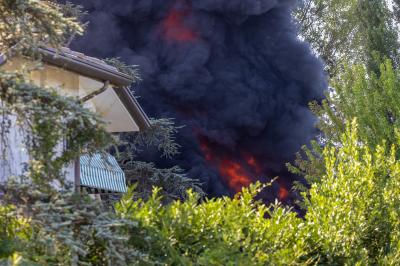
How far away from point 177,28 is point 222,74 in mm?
2387

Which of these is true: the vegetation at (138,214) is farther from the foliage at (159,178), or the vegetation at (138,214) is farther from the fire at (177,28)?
the fire at (177,28)

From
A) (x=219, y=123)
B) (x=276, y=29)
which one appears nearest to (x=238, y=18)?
(x=276, y=29)

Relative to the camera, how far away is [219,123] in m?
27.4

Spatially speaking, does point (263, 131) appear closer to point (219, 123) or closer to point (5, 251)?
point (219, 123)

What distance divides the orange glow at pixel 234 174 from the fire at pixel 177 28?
4653 millimetres

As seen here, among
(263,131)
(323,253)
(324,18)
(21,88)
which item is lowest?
(323,253)

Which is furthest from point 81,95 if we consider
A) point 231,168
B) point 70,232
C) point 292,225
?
point 231,168

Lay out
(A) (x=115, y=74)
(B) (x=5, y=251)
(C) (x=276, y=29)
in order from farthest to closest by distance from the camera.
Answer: (C) (x=276, y=29)
(A) (x=115, y=74)
(B) (x=5, y=251)

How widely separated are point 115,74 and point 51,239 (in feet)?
28.1

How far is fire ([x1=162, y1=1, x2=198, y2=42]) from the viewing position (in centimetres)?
2805

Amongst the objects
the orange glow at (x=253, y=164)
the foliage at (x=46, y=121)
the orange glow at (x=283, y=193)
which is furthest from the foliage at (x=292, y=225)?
the orange glow at (x=283, y=193)

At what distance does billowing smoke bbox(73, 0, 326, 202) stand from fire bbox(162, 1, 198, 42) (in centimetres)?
4

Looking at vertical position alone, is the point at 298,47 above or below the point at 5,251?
above

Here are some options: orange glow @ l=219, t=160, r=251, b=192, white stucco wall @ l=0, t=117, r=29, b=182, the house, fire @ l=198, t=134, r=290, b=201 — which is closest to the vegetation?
white stucco wall @ l=0, t=117, r=29, b=182
